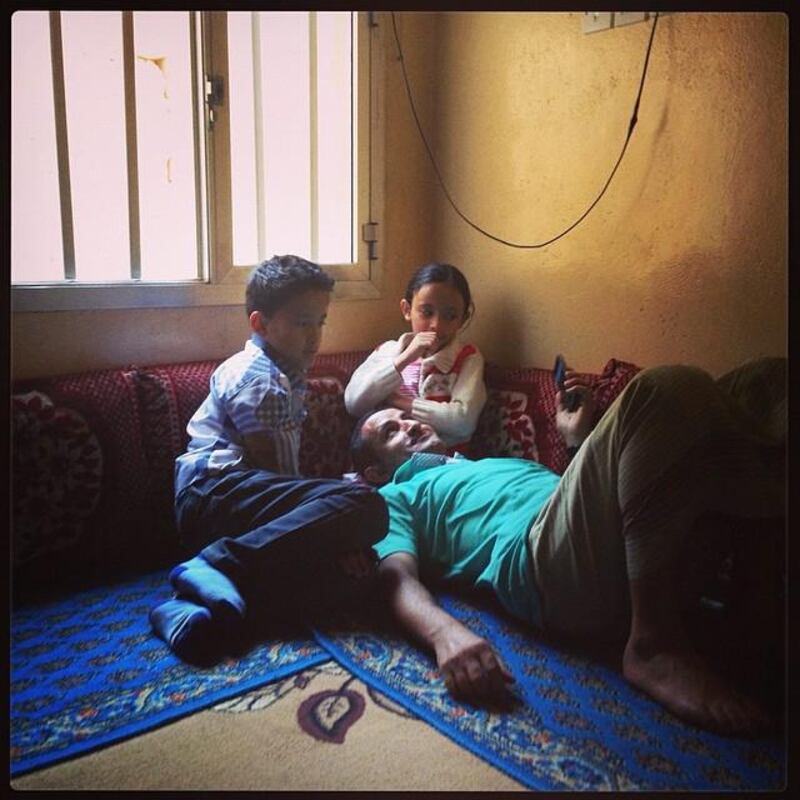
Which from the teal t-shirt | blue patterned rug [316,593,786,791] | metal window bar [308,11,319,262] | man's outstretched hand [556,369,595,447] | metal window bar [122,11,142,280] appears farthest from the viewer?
metal window bar [308,11,319,262]

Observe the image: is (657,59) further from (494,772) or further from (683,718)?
(494,772)

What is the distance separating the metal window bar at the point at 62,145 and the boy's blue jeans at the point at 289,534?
562 millimetres

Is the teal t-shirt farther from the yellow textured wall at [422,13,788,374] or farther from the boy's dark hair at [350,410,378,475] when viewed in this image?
the yellow textured wall at [422,13,788,374]

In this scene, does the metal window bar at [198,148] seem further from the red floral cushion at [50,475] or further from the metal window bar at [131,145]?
the red floral cushion at [50,475]

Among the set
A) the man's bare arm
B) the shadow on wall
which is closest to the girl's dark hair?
the shadow on wall

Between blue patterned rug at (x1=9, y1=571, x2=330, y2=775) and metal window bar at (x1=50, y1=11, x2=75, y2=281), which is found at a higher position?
metal window bar at (x1=50, y1=11, x2=75, y2=281)

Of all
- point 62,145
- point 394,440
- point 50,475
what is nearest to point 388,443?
point 394,440

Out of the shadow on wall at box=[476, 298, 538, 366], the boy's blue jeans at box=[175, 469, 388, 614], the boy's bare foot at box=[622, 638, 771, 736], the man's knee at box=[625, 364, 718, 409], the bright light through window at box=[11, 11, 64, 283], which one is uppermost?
the bright light through window at box=[11, 11, 64, 283]

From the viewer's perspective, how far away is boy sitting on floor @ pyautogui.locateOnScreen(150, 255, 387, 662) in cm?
118

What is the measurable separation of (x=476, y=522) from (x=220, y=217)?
0.84 metres

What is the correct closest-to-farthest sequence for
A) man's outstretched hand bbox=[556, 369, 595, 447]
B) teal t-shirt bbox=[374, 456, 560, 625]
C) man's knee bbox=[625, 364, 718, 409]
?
man's knee bbox=[625, 364, 718, 409], teal t-shirt bbox=[374, 456, 560, 625], man's outstretched hand bbox=[556, 369, 595, 447]

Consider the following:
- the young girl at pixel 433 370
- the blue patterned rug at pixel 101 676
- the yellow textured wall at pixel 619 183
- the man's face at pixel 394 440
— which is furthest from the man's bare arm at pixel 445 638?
the yellow textured wall at pixel 619 183

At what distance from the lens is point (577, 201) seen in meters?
1.66

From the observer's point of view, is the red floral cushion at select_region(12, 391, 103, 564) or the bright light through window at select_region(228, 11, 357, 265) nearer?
the red floral cushion at select_region(12, 391, 103, 564)
